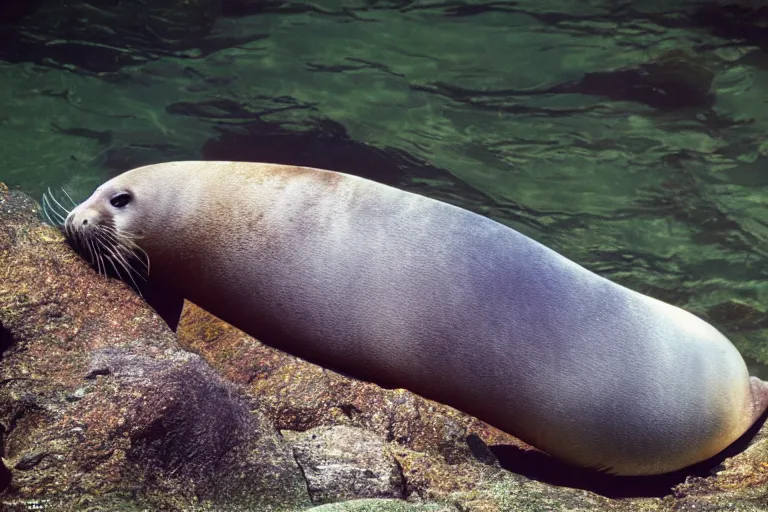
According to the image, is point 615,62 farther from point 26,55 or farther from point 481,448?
point 26,55

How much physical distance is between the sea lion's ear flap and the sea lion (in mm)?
218

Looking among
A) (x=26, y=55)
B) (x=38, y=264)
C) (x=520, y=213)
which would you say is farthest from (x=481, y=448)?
(x=26, y=55)

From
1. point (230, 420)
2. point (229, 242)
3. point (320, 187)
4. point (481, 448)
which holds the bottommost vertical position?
point (481, 448)

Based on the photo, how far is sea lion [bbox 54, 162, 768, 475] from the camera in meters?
2.74

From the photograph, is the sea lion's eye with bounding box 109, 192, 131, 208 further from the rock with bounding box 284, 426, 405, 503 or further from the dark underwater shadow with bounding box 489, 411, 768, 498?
the dark underwater shadow with bounding box 489, 411, 768, 498

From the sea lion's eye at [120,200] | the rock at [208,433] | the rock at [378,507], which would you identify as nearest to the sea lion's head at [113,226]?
the sea lion's eye at [120,200]

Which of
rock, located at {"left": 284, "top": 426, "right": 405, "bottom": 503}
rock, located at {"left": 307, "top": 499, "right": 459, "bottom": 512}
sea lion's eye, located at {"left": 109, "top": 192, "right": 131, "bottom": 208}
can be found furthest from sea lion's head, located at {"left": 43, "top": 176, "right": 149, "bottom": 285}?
rock, located at {"left": 307, "top": 499, "right": 459, "bottom": 512}

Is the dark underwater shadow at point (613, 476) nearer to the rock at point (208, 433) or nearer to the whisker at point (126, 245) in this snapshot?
the rock at point (208, 433)

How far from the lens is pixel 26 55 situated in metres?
9.69

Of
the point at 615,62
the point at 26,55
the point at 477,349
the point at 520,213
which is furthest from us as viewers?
the point at 520,213

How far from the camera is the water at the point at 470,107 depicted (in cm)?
757

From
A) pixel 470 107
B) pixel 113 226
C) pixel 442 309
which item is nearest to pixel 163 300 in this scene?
pixel 113 226

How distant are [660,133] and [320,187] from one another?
720 centimetres

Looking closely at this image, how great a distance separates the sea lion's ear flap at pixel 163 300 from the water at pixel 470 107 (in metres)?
5.50
